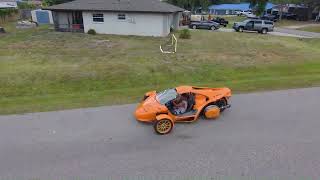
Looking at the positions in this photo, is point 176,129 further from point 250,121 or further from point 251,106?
point 251,106

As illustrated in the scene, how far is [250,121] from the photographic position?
9.17m

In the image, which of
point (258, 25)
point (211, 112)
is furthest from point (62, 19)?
point (211, 112)

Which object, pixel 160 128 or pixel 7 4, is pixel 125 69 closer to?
pixel 160 128

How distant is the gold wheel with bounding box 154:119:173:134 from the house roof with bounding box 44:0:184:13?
19.8 m

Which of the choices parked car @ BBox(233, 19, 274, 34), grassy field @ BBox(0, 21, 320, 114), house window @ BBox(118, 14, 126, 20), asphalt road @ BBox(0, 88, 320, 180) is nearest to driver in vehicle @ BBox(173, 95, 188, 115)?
asphalt road @ BBox(0, 88, 320, 180)

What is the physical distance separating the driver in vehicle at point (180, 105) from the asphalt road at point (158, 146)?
56 centimetres

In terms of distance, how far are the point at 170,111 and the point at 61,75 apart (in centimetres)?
825

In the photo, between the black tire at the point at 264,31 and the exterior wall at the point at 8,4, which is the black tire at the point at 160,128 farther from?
the exterior wall at the point at 8,4

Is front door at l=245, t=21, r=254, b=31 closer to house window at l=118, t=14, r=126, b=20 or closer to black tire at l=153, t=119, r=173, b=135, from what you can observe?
house window at l=118, t=14, r=126, b=20

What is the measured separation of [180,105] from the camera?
9234mm

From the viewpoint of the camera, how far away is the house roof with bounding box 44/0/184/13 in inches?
1070

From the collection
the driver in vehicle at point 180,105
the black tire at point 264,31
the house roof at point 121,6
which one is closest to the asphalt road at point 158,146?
the driver in vehicle at point 180,105

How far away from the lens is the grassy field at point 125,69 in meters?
12.4

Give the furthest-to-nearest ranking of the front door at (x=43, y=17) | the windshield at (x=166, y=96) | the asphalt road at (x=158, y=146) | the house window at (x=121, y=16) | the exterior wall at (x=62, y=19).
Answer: the front door at (x=43, y=17) → the exterior wall at (x=62, y=19) → the house window at (x=121, y=16) → the windshield at (x=166, y=96) → the asphalt road at (x=158, y=146)
